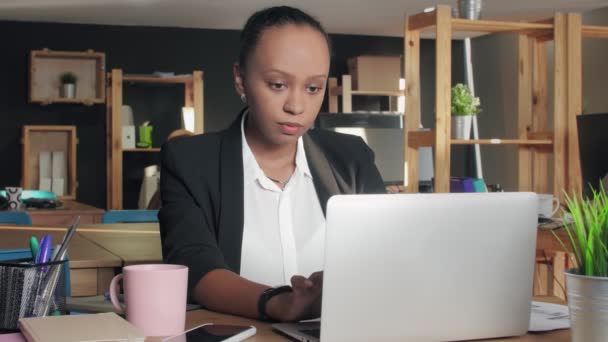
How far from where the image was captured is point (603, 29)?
4.36 m

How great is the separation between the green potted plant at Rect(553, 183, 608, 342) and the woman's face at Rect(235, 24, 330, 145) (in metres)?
0.57

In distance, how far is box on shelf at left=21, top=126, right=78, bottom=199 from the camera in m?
7.20

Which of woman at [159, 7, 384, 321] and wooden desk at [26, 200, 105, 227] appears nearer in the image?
woman at [159, 7, 384, 321]

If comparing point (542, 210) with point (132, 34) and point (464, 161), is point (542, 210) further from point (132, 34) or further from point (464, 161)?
point (464, 161)

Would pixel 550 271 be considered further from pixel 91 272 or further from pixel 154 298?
pixel 154 298

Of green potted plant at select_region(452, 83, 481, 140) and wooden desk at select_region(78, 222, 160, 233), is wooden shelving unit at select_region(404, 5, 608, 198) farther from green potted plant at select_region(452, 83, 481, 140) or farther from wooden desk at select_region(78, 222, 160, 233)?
wooden desk at select_region(78, 222, 160, 233)

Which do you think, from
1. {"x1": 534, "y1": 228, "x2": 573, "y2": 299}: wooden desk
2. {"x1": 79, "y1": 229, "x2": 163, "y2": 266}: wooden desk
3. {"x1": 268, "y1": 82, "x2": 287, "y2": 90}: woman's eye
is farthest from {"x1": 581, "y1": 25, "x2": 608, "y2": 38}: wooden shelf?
{"x1": 268, "y1": 82, "x2": 287, "y2": 90}: woman's eye

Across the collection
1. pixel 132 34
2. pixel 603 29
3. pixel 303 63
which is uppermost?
pixel 132 34

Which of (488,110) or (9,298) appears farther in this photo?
(488,110)

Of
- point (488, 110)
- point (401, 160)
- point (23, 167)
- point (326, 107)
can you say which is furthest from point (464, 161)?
point (23, 167)

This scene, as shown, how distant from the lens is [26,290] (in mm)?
1198

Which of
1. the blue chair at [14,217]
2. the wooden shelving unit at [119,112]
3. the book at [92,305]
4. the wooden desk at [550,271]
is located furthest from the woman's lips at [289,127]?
the wooden shelving unit at [119,112]

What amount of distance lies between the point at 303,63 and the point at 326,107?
279 inches

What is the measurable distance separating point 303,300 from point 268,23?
63 cm
